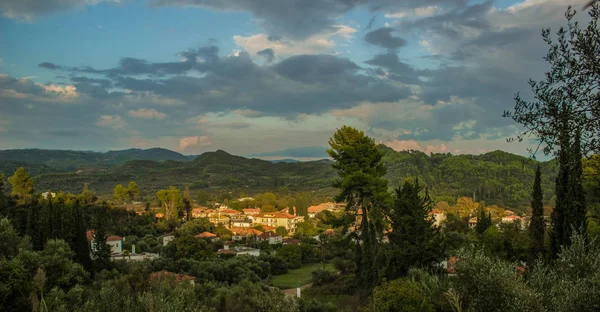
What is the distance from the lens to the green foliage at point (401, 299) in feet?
39.5

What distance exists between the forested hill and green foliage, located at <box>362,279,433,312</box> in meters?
70.7

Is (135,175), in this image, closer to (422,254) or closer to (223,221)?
(223,221)

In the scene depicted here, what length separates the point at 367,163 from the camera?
19.2 metres

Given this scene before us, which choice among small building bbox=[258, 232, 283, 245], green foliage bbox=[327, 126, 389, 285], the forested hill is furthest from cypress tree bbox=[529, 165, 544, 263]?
the forested hill

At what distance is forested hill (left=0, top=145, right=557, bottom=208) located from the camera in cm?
10919

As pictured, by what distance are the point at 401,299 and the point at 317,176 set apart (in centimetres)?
15799

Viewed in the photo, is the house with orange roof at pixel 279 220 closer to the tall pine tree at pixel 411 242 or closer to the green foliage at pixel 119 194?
the green foliage at pixel 119 194

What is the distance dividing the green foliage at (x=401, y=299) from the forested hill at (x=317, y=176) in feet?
232

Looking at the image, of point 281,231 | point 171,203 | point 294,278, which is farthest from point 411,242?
point 171,203

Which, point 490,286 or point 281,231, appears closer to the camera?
point 490,286

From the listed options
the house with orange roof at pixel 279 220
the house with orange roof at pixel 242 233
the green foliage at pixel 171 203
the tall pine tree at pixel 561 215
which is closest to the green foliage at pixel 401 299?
the tall pine tree at pixel 561 215

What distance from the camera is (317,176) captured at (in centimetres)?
17025

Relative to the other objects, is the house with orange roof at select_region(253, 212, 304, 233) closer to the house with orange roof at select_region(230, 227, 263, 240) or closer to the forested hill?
the house with orange roof at select_region(230, 227, 263, 240)

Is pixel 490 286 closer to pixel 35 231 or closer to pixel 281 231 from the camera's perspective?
pixel 35 231
